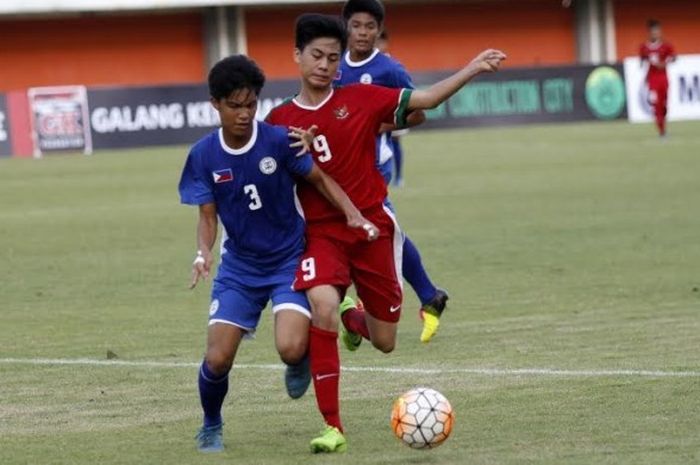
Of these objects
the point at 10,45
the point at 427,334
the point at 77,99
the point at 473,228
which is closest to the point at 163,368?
the point at 427,334

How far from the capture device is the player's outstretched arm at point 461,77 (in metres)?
7.50

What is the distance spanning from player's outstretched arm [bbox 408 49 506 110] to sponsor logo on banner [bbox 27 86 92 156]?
2671 cm

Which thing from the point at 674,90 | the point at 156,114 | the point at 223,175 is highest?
the point at 223,175

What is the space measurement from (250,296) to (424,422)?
3.36 feet

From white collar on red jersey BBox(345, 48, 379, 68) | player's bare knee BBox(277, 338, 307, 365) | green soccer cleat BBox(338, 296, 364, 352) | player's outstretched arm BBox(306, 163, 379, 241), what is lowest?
green soccer cleat BBox(338, 296, 364, 352)

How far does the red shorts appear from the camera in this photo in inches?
299

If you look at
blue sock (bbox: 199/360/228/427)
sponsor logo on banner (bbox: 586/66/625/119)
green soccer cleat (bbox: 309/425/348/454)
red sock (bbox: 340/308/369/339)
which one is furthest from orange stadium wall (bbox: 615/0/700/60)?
green soccer cleat (bbox: 309/425/348/454)

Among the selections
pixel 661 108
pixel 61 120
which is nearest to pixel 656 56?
pixel 661 108

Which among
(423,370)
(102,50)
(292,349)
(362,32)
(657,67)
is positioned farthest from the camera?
(102,50)

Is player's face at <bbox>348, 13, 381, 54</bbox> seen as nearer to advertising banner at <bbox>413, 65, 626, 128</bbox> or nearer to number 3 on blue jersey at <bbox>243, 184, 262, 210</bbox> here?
number 3 on blue jersey at <bbox>243, 184, 262, 210</bbox>

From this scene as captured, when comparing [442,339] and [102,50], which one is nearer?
[442,339]

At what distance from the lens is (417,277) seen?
1055 cm

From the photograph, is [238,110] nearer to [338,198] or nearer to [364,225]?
[338,198]

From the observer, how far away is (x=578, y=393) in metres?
8.46
